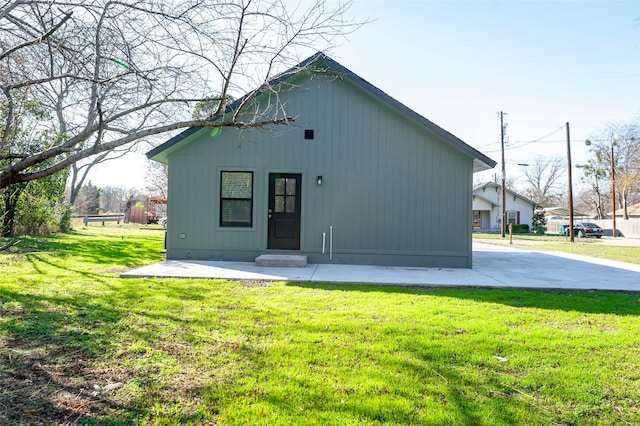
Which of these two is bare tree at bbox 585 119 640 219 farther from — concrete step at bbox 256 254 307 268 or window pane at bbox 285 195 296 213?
concrete step at bbox 256 254 307 268

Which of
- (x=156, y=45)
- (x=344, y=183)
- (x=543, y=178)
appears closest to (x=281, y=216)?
(x=344, y=183)

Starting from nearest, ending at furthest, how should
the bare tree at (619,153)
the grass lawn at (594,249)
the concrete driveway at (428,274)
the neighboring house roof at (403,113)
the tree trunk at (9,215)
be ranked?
the concrete driveway at (428,274) < the neighboring house roof at (403,113) < the grass lawn at (594,249) < the tree trunk at (9,215) < the bare tree at (619,153)

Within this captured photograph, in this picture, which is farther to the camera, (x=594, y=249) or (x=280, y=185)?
(x=594, y=249)

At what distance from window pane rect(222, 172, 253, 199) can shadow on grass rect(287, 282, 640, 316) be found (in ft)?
10.6

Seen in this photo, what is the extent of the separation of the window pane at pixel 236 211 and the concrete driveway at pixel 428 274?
1.04 meters

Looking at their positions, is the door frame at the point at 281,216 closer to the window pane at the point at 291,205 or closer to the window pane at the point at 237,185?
the window pane at the point at 291,205

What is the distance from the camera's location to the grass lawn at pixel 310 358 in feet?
7.03

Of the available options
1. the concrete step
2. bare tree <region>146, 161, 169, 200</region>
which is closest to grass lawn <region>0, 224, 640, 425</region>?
the concrete step

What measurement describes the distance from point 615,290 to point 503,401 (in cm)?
516

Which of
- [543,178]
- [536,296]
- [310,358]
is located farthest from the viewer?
[543,178]

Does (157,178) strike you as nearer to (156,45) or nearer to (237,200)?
(237,200)

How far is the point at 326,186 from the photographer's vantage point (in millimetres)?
→ 8289

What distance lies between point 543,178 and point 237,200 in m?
52.5

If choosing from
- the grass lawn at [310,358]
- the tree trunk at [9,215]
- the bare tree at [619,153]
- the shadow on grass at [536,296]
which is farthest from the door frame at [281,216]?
the bare tree at [619,153]
